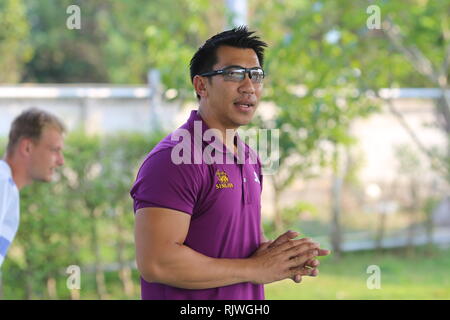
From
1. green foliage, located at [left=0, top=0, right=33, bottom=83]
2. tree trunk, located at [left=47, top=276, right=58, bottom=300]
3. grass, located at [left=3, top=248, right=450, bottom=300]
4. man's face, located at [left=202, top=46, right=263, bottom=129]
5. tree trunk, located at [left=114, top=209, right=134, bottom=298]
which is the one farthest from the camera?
green foliage, located at [left=0, top=0, right=33, bottom=83]

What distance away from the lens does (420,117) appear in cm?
842

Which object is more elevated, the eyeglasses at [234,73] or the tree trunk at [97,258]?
the eyeglasses at [234,73]

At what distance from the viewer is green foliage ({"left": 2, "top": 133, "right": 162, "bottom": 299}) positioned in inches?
222

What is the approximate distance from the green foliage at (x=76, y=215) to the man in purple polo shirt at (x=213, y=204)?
3.41 meters

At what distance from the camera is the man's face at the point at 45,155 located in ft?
10.3

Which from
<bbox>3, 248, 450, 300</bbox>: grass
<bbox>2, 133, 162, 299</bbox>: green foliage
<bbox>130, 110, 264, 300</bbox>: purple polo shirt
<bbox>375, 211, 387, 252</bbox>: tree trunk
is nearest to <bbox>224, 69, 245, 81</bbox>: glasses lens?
<bbox>130, 110, 264, 300</bbox>: purple polo shirt

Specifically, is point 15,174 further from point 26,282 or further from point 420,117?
point 420,117

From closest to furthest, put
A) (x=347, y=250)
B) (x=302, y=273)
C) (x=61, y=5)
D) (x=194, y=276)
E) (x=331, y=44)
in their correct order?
(x=194, y=276) < (x=302, y=273) < (x=331, y=44) < (x=347, y=250) < (x=61, y=5)

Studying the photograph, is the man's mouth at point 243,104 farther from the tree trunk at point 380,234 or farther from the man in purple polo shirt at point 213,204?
the tree trunk at point 380,234

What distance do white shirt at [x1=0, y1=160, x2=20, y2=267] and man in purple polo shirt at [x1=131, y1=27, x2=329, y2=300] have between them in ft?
2.52

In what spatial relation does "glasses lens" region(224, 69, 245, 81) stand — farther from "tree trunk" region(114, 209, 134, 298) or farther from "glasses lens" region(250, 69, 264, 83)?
"tree trunk" region(114, 209, 134, 298)

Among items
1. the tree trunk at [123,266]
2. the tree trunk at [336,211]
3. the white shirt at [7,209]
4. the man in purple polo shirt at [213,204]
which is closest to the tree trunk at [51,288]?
the tree trunk at [123,266]

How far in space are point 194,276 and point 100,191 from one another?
378cm

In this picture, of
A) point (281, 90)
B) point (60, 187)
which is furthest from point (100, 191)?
point (281, 90)
